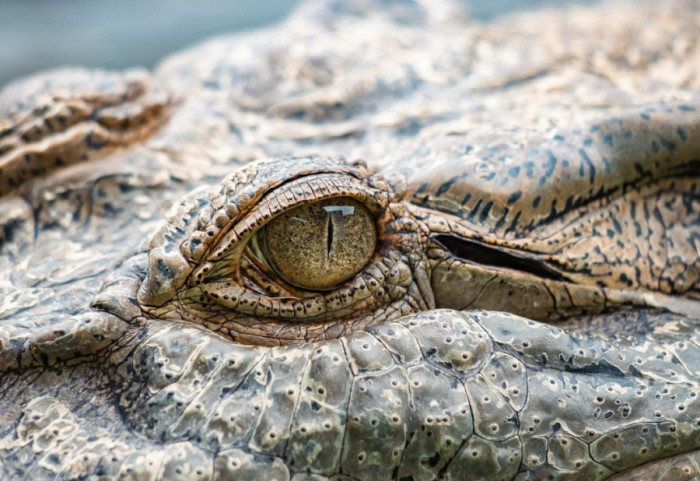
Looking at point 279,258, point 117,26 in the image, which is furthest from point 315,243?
point 117,26

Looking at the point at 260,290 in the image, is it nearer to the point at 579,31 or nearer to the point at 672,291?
the point at 672,291

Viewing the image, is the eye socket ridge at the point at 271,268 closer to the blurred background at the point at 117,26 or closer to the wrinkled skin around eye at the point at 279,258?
the wrinkled skin around eye at the point at 279,258

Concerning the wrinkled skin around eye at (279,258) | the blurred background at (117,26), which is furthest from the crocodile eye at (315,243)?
the blurred background at (117,26)

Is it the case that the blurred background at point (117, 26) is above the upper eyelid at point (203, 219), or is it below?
below

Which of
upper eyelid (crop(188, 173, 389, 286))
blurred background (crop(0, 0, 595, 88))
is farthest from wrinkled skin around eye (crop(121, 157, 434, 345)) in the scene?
blurred background (crop(0, 0, 595, 88))

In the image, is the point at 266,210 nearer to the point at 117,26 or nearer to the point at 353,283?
the point at 353,283

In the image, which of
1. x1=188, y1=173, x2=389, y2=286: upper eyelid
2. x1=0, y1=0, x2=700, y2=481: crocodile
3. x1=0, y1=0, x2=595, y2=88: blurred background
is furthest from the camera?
x1=0, y1=0, x2=595, y2=88: blurred background

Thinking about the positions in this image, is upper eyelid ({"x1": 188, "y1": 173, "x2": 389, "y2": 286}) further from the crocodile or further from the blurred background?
the blurred background
